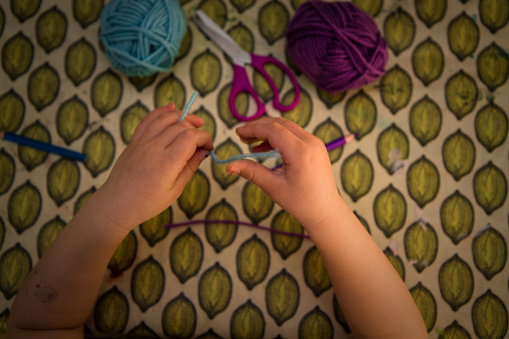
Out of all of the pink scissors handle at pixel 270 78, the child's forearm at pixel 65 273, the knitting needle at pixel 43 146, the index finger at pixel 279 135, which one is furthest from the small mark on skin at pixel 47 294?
the pink scissors handle at pixel 270 78

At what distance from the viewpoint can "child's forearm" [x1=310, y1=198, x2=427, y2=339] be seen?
1.84 ft

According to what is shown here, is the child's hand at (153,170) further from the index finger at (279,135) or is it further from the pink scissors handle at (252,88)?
the pink scissors handle at (252,88)

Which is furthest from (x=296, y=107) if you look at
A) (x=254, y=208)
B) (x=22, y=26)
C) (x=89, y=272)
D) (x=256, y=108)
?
(x=22, y=26)

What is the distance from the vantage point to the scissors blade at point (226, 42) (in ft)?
2.43

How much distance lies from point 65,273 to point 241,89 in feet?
1.52

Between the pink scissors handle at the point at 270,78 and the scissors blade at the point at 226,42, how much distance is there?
0.02 m

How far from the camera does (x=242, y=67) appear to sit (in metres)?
0.75

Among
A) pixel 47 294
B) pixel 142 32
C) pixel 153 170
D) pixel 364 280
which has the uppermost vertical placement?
pixel 142 32

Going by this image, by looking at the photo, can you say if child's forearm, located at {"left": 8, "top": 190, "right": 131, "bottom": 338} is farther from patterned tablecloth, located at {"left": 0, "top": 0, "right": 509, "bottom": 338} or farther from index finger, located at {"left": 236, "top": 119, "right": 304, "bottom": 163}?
index finger, located at {"left": 236, "top": 119, "right": 304, "bottom": 163}

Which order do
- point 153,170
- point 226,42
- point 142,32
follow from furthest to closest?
point 226,42 → point 142,32 → point 153,170

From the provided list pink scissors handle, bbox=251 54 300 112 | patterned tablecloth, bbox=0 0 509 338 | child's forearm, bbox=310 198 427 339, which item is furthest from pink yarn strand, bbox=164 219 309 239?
pink scissors handle, bbox=251 54 300 112

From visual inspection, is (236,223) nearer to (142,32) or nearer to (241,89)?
(241,89)

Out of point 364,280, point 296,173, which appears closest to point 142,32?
point 296,173

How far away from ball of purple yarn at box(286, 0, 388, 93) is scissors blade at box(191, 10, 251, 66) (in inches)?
4.5
